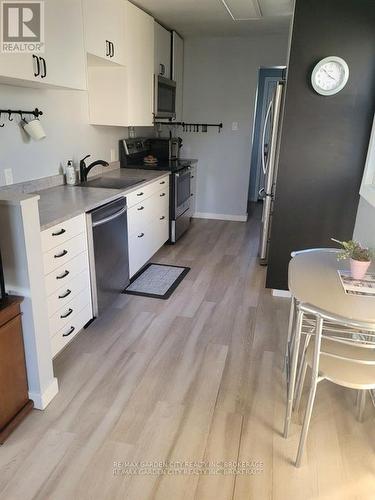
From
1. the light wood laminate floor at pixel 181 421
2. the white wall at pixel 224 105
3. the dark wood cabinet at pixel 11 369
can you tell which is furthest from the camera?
the white wall at pixel 224 105

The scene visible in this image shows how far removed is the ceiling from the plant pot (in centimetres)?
270

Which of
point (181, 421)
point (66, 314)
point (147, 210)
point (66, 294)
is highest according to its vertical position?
point (147, 210)

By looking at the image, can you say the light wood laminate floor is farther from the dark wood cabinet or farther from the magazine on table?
the magazine on table

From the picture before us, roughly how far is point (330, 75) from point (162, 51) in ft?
7.92

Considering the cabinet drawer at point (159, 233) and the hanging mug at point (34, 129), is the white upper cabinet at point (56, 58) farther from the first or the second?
the cabinet drawer at point (159, 233)

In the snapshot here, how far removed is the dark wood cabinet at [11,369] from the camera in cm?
169

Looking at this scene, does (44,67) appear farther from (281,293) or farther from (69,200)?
(281,293)

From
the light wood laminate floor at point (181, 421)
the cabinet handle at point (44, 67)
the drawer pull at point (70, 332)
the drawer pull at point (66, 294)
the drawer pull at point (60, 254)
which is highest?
the cabinet handle at point (44, 67)

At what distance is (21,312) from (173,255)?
2513 mm

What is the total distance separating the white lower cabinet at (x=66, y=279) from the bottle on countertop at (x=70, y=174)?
0.84 meters

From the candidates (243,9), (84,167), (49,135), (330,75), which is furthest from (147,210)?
(243,9)

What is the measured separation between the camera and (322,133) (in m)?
2.79

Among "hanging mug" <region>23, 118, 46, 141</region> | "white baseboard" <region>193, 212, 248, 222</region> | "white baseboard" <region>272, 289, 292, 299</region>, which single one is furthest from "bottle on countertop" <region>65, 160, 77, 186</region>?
"white baseboard" <region>193, 212, 248, 222</region>

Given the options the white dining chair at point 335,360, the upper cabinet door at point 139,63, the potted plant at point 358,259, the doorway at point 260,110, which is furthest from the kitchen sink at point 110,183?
the doorway at point 260,110
